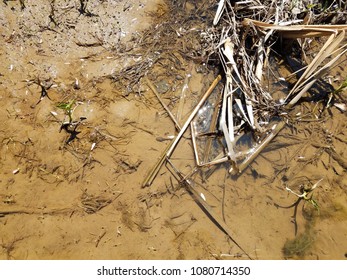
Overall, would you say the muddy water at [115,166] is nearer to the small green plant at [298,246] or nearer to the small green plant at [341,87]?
the small green plant at [298,246]

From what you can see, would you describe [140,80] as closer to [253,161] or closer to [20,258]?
[253,161]

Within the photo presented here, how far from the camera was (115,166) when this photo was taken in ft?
10.2

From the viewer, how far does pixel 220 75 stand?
3.41 metres

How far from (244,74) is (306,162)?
1.05 m

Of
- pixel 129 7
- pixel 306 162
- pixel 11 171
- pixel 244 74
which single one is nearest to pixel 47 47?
pixel 129 7

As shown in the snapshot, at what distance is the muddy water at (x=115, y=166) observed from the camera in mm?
2936

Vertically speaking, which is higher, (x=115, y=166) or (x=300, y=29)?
(x=300, y=29)

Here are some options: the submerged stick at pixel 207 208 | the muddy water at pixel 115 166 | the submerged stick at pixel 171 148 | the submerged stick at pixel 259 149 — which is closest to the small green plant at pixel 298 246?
the muddy water at pixel 115 166

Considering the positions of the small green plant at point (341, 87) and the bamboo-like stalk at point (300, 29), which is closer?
the bamboo-like stalk at point (300, 29)

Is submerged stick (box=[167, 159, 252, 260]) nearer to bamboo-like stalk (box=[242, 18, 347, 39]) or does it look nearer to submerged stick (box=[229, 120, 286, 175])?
submerged stick (box=[229, 120, 286, 175])

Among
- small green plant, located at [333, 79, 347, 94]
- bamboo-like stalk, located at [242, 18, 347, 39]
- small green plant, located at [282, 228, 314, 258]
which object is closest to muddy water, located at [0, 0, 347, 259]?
small green plant, located at [282, 228, 314, 258]

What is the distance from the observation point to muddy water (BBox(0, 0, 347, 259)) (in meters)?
2.94

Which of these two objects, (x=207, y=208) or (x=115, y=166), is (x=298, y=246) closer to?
(x=207, y=208)

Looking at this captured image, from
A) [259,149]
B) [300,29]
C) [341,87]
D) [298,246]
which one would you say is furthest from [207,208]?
[300,29]
